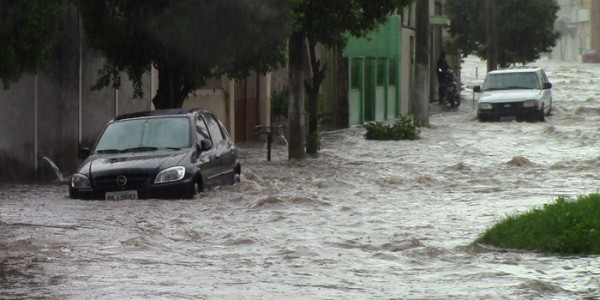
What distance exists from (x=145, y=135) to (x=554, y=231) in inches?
270

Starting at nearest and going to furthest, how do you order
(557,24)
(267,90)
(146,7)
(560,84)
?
(146,7)
(267,90)
(560,84)
(557,24)

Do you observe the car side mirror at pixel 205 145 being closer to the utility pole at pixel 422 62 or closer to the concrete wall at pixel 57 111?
the concrete wall at pixel 57 111

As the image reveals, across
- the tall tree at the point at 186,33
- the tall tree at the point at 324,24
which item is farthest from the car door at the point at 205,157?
the tall tree at the point at 324,24

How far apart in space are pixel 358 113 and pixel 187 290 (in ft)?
96.9

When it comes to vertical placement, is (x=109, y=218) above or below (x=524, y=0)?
below

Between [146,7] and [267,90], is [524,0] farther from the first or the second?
[146,7]

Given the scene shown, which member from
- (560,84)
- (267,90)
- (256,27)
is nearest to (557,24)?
(560,84)

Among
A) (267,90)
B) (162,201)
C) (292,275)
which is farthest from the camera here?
(267,90)

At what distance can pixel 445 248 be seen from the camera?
1131cm

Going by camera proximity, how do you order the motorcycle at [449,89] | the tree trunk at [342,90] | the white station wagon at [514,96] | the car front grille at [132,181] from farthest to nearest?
the motorcycle at [449,89], the white station wagon at [514,96], the tree trunk at [342,90], the car front grille at [132,181]

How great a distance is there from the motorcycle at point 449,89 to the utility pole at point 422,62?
12253mm

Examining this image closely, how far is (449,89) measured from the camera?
1892 inches

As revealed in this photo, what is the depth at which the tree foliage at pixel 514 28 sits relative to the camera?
60.5 m

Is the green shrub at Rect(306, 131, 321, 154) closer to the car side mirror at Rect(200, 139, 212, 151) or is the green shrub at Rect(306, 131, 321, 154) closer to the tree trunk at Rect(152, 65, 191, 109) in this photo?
the tree trunk at Rect(152, 65, 191, 109)
